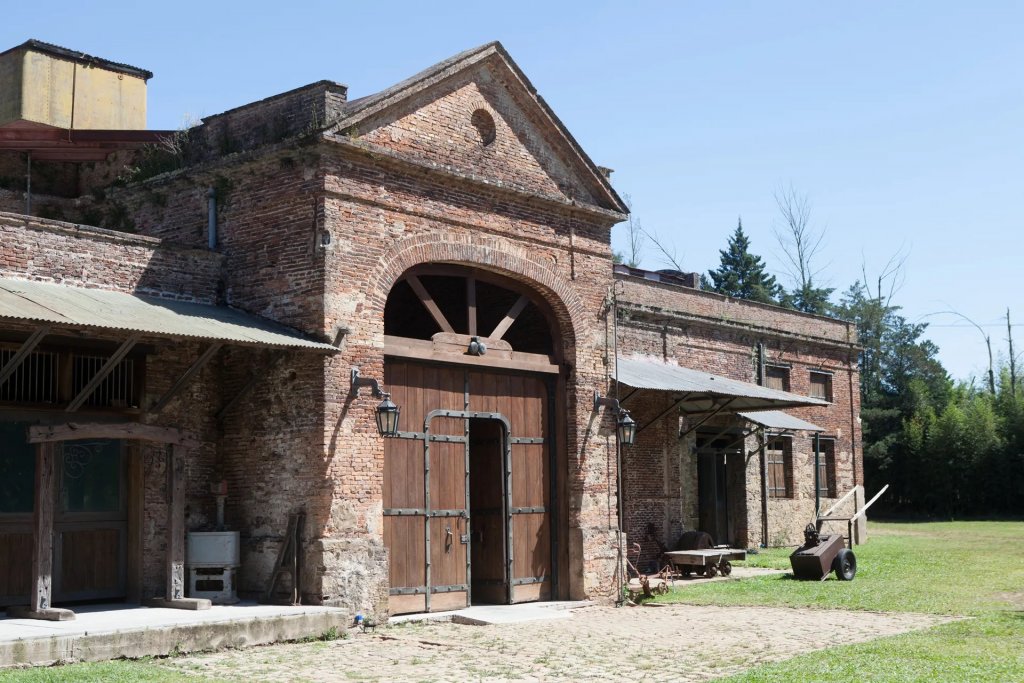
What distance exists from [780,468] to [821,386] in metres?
3.93

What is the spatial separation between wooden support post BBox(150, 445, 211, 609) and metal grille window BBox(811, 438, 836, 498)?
20803 millimetres

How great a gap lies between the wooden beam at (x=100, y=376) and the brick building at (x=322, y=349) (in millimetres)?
41

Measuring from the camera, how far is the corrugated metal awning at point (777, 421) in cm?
2458

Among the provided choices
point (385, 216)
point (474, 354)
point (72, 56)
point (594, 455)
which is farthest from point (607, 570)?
point (72, 56)

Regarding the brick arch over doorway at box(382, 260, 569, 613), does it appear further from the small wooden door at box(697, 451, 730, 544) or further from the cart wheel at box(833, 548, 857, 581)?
the small wooden door at box(697, 451, 730, 544)

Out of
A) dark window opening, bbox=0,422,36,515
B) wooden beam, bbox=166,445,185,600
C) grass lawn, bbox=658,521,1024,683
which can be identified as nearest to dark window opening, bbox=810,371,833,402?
grass lawn, bbox=658,521,1024,683

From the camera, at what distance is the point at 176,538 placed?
12.2m

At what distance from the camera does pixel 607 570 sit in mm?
16562

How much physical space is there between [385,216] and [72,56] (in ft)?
30.1

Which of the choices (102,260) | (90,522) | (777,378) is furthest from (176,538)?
(777,378)

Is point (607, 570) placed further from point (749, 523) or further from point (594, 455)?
point (749, 523)

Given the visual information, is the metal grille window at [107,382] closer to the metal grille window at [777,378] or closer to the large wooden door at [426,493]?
the large wooden door at [426,493]

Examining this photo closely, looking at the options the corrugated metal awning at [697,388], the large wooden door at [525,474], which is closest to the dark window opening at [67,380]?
the large wooden door at [525,474]

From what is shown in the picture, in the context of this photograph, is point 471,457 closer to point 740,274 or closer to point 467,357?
point 467,357
